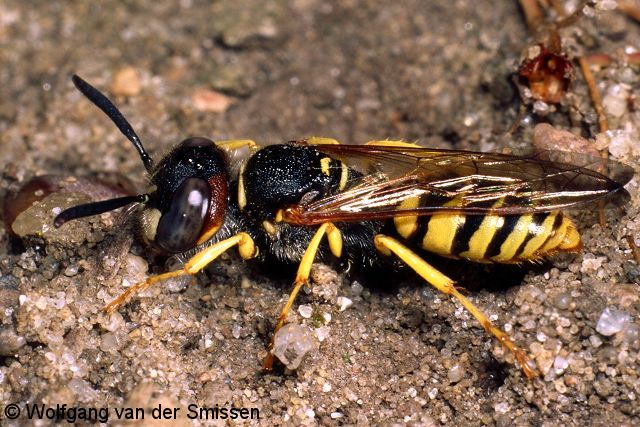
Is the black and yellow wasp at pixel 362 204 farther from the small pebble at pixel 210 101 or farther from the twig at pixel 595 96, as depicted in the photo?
the small pebble at pixel 210 101

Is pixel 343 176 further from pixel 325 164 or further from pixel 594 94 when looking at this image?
pixel 594 94

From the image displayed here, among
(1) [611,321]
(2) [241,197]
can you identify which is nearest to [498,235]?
(1) [611,321]

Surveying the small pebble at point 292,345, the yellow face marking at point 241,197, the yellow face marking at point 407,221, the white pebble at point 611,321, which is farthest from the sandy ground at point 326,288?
the yellow face marking at point 241,197

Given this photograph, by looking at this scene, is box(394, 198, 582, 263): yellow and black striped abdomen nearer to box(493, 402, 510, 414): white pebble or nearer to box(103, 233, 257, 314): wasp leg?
box(493, 402, 510, 414): white pebble

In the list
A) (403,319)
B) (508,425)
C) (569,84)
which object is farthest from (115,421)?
(569,84)

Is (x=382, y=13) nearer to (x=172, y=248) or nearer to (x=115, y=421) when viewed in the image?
(x=172, y=248)

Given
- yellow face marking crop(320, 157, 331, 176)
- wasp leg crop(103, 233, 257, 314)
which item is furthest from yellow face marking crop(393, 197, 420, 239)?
wasp leg crop(103, 233, 257, 314)
